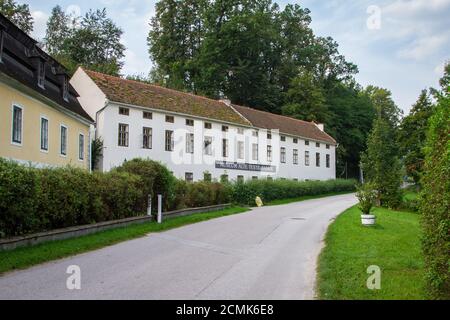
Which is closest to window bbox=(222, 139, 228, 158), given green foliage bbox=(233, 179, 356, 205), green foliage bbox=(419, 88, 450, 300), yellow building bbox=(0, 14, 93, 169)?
green foliage bbox=(233, 179, 356, 205)

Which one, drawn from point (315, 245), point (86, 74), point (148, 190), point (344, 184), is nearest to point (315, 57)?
point (344, 184)

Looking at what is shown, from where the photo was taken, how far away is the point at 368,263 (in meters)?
10.6

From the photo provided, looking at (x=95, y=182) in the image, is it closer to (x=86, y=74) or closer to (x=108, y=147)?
(x=108, y=147)

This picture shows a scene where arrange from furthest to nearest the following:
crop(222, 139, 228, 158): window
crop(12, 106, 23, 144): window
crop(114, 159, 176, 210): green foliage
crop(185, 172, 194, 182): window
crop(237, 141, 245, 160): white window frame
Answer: crop(237, 141, 245, 160): white window frame < crop(222, 139, 228, 158): window < crop(185, 172, 194, 182): window < crop(114, 159, 176, 210): green foliage < crop(12, 106, 23, 144): window

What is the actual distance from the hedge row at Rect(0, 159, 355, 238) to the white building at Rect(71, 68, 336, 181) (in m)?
7.00

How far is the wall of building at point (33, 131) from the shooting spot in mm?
19953

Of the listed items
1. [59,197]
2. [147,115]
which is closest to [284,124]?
[147,115]

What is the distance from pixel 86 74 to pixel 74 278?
98.0ft

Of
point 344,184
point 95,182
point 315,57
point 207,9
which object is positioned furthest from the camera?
point 315,57

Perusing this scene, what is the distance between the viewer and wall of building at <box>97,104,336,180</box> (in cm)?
3562

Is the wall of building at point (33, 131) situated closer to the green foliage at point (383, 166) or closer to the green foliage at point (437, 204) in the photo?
the green foliage at point (437, 204)

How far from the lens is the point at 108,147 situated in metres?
35.4

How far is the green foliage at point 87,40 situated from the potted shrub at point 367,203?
44.4 meters

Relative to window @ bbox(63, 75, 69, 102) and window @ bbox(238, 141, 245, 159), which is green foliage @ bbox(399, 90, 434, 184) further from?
window @ bbox(63, 75, 69, 102)
